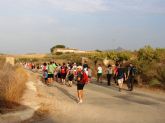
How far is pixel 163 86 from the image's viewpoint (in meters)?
27.8

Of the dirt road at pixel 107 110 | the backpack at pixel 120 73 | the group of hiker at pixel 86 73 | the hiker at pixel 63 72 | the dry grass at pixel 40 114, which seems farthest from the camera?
the hiker at pixel 63 72

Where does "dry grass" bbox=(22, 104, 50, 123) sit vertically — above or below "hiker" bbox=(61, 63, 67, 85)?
below

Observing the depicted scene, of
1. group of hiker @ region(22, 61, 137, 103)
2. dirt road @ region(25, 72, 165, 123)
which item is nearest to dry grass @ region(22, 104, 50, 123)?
dirt road @ region(25, 72, 165, 123)

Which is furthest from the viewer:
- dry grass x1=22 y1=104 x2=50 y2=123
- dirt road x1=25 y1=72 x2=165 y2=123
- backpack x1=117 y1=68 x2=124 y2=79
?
backpack x1=117 y1=68 x2=124 y2=79

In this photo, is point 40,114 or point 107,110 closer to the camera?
point 40,114

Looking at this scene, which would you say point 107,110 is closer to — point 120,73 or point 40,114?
point 40,114

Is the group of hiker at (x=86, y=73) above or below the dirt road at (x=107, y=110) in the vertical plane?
above

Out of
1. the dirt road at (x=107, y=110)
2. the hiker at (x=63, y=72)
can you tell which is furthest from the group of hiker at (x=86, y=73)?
the dirt road at (x=107, y=110)

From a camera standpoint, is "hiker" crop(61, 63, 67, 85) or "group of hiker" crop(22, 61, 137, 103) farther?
"hiker" crop(61, 63, 67, 85)

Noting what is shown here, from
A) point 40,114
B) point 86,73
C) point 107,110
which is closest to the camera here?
point 40,114

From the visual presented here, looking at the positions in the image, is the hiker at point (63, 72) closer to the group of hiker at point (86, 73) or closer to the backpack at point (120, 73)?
the group of hiker at point (86, 73)

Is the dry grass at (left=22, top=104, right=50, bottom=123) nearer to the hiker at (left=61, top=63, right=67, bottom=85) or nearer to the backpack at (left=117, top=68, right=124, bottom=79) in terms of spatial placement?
the backpack at (left=117, top=68, right=124, bottom=79)

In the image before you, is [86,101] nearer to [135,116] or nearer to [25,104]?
[25,104]

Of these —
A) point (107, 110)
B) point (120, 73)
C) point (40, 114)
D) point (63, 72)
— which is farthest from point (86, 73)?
point (40, 114)
